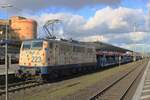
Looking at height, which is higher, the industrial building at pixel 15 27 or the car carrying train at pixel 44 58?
the industrial building at pixel 15 27

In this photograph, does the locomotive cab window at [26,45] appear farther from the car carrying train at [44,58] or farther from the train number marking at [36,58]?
the train number marking at [36,58]

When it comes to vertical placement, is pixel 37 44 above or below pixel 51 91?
above

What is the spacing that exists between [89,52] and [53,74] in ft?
46.9

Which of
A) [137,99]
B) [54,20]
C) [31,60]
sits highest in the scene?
[54,20]

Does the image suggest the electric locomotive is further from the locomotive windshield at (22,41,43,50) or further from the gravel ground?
the gravel ground

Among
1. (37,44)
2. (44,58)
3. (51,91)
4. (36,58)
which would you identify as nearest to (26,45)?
(37,44)

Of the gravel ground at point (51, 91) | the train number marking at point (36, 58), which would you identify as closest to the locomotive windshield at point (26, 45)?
the train number marking at point (36, 58)

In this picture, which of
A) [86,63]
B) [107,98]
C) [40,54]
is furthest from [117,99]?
[86,63]

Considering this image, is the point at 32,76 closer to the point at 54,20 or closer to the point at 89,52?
the point at 54,20

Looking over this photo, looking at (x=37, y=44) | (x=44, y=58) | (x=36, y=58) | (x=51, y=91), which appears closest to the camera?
(x=51, y=91)

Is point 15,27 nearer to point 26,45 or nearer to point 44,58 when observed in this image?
point 26,45

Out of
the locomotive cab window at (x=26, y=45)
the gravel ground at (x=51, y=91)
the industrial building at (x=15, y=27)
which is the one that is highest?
the industrial building at (x=15, y=27)

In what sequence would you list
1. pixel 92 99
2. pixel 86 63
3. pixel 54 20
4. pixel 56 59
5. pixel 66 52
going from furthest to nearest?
pixel 86 63 < pixel 54 20 < pixel 66 52 < pixel 56 59 < pixel 92 99

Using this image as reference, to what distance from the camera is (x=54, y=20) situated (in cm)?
3712
